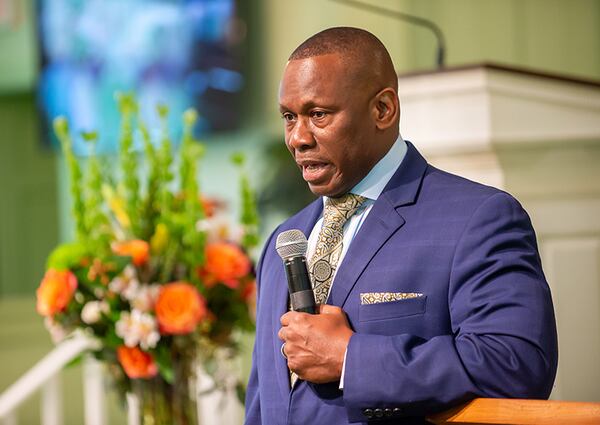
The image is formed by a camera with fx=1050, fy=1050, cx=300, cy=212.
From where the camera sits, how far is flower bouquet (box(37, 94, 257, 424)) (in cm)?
236

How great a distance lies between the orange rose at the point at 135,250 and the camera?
7.85ft

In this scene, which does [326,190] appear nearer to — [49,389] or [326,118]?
[326,118]

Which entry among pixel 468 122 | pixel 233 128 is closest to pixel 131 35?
pixel 233 128

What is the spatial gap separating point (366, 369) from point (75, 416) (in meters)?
4.51

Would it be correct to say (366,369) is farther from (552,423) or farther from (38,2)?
(38,2)

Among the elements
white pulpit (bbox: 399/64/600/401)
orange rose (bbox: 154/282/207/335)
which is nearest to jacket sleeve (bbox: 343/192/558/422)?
white pulpit (bbox: 399/64/600/401)

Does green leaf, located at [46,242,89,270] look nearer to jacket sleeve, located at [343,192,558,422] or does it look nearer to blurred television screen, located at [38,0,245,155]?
jacket sleeve, located at [343,192,558,422]

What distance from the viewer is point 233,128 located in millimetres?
4926

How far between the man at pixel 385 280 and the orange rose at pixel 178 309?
856 mm

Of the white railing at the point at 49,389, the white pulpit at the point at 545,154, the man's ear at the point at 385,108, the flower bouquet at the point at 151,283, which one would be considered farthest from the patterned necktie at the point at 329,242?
the white railing at the point at 49,389

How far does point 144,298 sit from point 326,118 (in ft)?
3.70

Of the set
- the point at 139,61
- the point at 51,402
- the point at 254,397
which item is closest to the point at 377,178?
the point at 254,397

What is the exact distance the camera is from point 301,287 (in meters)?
1.30

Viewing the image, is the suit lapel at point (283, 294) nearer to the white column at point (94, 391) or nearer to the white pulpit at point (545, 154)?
the white pulpit at point (545, 154)
